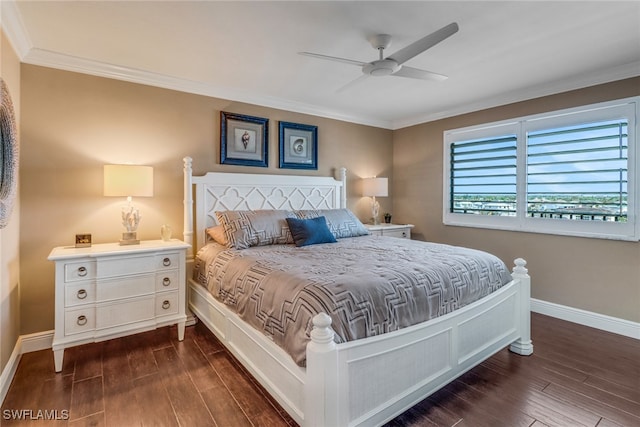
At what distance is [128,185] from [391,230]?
3301 mm

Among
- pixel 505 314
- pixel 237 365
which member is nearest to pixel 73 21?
pixel 237 365

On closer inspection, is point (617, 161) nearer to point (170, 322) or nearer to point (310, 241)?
point (310, 241)

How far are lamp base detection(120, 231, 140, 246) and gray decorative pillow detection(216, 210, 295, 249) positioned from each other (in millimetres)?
753

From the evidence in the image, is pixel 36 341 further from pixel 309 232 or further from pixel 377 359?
pixel 377 359

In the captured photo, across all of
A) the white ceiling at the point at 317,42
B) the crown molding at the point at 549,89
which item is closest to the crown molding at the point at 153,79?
the white ceiling at the point at 317,42

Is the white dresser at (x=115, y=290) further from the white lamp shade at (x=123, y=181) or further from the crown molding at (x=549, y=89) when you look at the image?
the crown molding at (x=549, y=89)

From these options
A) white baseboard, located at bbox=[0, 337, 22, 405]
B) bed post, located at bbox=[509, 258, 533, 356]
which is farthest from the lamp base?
bed post, located at bbox=[509, 258, 533, 356]

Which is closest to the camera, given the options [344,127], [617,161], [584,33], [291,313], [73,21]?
[291,313]

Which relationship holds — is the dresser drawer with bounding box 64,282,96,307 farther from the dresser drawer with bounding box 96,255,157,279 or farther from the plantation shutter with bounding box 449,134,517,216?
the plantation shutter with bounding box 449,134,517,216

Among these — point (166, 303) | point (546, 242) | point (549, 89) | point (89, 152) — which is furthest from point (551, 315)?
point (89, 152)

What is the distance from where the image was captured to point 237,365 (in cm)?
242

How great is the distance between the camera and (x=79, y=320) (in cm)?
241

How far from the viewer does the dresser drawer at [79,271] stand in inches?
92.9

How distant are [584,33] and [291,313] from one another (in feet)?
9.54
